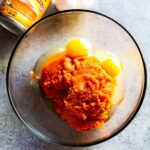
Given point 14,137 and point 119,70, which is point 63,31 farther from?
point 14,137

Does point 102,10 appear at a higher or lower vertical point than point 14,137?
higher

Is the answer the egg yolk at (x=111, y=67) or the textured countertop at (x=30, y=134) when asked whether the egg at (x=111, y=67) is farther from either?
the textured countertop at (x=30, y=134)

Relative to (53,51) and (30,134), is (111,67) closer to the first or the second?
(53,51)

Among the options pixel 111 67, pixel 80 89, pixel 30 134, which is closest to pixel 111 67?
A: pixel 111 67

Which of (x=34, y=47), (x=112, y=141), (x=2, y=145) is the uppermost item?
(x=34, y=47)

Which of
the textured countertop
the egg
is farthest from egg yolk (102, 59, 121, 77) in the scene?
the textured countertop

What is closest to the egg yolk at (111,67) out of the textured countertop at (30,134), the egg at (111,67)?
the egg at (111,67)

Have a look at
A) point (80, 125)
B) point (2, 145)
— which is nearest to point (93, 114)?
point (80, 125)
